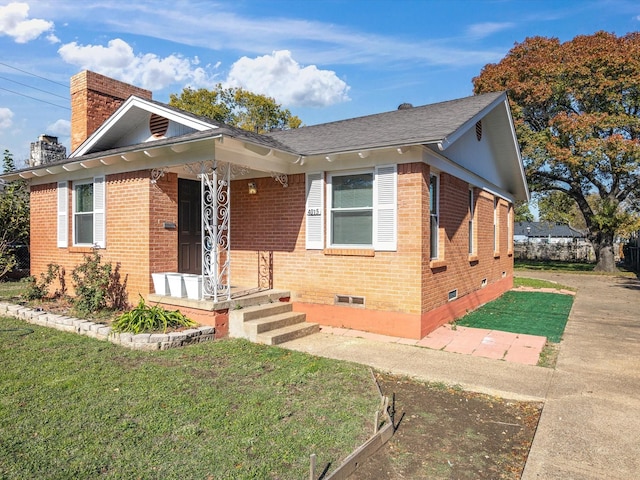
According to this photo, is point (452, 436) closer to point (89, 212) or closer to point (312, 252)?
point (312, 252)

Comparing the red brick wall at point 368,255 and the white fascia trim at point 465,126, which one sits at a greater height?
the white fascia trim at point 465,126

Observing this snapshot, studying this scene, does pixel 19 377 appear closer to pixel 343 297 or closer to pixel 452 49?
pixel 343 297

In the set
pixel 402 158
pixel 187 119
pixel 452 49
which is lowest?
pixel 402 158

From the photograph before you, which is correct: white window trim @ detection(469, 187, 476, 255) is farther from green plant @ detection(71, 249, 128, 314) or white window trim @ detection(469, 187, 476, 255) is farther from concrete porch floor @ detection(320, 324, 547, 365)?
green plant @ detection(71, 249, 128, 314)

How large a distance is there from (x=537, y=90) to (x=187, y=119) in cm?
2115

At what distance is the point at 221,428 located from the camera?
367cm

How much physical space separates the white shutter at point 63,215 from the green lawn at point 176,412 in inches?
158

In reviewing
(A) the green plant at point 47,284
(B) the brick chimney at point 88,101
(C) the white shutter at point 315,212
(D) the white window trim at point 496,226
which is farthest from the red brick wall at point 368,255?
(B) the brick chimney at point 88,101

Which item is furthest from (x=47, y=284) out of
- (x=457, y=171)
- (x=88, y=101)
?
(x=457, y=171)

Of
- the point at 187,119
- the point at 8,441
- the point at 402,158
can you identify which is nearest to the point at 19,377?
the point at 8,441

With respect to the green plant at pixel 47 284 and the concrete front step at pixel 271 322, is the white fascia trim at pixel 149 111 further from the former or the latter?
the concrete front step at pixel 271 322

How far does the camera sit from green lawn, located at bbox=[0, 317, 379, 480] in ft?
10.2

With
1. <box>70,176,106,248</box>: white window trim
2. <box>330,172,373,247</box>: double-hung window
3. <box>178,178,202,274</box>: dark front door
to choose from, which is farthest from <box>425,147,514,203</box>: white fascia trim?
<box>70,176,106,248</box>: white window trim

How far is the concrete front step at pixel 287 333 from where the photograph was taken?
6.68 m
